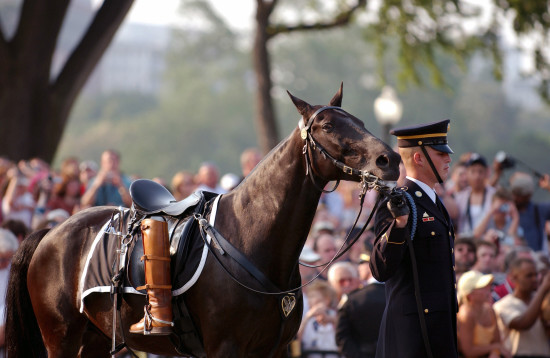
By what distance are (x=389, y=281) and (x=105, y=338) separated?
7.82 ft

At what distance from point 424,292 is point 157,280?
166cm

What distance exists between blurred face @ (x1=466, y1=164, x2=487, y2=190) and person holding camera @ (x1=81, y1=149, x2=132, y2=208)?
4.61 meters

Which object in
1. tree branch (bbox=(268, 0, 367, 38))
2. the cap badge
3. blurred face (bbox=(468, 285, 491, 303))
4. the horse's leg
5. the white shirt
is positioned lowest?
the horse's leg

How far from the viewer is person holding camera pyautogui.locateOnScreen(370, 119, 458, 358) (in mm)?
4734

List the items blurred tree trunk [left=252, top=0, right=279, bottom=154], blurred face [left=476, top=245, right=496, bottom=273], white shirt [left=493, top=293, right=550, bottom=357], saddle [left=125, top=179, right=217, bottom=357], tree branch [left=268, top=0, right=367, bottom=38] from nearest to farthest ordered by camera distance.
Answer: saddle [left=125, top=179, right=217, bottom=357] → white shirt [left=493, top=293, right=550, bottom=357] → blurred face [left=476, top=245, right=496, bottom=273] → blurred tree trunk [left=252, top=0, right=279, bottom=154] → tree branch [left=268, top=0, right=367, bottom=38]

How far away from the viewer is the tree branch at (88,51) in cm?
1258

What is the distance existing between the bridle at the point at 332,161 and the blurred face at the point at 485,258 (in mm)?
4450

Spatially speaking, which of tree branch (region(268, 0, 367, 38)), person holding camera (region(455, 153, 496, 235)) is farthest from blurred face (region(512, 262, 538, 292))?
tree branch (region(268, 0, 367, 38))

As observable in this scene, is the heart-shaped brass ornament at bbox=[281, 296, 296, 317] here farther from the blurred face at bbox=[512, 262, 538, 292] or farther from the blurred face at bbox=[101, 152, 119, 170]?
the blurred face at bbox=[101, 152, 119, 170]

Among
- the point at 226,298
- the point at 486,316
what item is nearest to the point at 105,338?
the point at 226,298

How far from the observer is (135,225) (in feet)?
18.3

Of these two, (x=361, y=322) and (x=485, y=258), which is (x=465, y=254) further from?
(x=361, y=322)

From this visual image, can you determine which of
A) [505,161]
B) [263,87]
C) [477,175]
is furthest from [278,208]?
[263,87]

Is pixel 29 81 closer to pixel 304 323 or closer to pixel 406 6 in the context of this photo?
pixel 304 323
